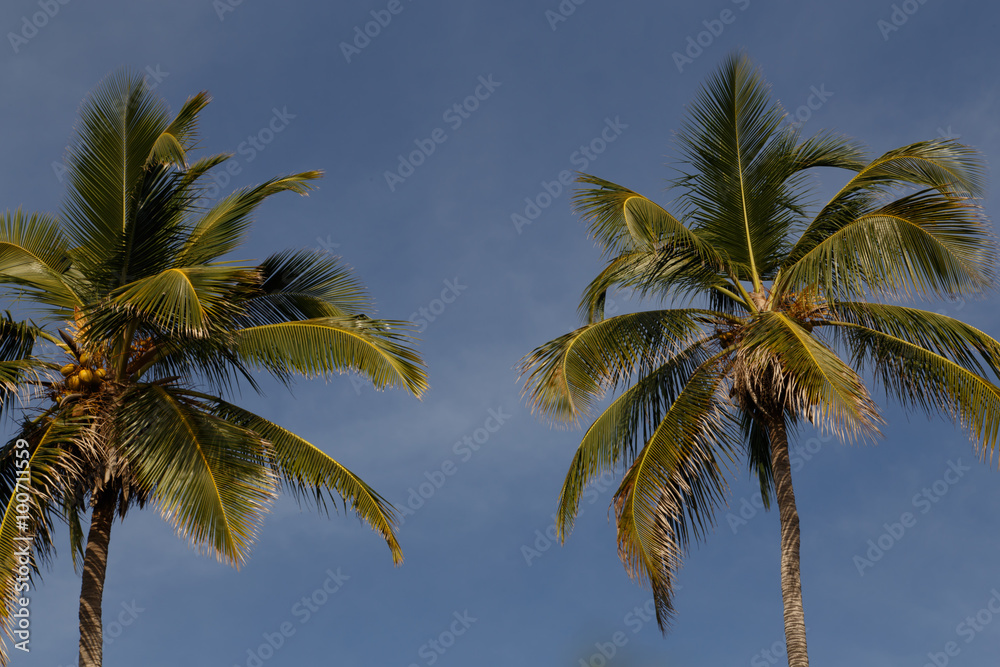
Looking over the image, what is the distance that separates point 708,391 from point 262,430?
6.11 m

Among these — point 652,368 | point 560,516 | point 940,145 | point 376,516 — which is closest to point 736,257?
point 652,368

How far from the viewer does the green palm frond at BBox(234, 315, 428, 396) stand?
13867 mm

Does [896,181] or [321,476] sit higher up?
[896,181]

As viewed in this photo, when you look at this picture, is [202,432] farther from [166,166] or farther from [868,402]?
[868,402]

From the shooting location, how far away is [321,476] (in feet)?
46.1

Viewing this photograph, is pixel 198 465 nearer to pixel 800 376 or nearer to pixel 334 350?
A: pixel 334 350

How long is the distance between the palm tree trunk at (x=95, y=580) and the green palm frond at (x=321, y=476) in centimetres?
191

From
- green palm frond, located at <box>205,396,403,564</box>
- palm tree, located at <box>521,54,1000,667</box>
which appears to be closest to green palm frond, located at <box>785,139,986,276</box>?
palm tree, located at <box>521,54,1000,667</box>

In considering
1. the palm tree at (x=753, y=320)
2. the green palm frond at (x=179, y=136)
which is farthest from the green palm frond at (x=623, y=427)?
the green palm frond at (x=179, y=136)

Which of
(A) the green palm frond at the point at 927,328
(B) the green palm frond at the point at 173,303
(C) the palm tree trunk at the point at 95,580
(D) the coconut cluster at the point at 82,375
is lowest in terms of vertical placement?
(C) the palm tree trunk at the point at 95,580

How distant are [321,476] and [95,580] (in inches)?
118

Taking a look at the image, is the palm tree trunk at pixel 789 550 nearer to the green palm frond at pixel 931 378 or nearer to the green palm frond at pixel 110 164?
the green palm frond at pixel 931 378

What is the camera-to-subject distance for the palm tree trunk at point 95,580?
12.6m

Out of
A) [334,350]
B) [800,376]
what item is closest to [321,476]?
[334,350]
